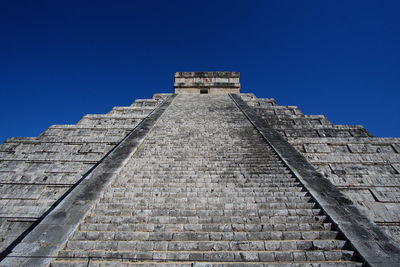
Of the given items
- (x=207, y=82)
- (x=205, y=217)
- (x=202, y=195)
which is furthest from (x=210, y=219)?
(x=207, y=82)

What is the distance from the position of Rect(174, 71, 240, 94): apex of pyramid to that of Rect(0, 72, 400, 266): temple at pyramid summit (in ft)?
25.4

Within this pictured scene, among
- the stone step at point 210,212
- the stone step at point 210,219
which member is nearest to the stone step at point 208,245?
the stone step at point 210,219

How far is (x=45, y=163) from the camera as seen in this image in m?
6.46

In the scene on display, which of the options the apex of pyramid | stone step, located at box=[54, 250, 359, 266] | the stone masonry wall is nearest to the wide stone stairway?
stone step, located at box=[54, 250, 359, 266]

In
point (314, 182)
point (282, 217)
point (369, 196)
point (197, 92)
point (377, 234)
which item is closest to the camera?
point (377, 234)

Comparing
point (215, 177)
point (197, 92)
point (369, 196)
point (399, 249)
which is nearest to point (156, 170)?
point (215, 177)

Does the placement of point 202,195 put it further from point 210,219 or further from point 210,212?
point 210,219

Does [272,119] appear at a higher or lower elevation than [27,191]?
higher

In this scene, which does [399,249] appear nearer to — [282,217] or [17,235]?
[282,217]

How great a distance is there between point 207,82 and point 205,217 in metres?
13.6

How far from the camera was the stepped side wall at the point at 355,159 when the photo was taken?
16.5 feet

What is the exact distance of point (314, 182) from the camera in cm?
475

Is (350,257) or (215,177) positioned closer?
(350,257)

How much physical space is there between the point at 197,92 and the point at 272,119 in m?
8.20
